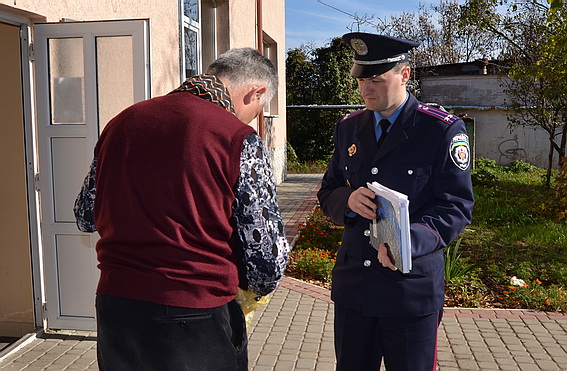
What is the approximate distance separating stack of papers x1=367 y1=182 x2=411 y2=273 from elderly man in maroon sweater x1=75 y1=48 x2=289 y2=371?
41 cm

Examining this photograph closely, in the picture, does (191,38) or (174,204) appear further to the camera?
(191,38)

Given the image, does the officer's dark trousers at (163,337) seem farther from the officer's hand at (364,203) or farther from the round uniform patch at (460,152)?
the round uniform patch at (460,152)

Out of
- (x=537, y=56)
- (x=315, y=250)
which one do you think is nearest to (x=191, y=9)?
(x=315, y=250)

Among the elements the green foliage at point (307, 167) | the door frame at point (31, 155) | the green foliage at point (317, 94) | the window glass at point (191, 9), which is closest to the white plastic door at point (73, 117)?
the door frame at point (31, 155)

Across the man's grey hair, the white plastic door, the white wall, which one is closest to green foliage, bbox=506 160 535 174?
the white wall

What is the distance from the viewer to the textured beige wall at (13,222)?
4930 millimetres

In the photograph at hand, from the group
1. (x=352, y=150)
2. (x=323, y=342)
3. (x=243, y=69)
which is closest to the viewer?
(x=243, y=69)

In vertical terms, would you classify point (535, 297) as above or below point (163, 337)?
below

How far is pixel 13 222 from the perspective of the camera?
5047 mm

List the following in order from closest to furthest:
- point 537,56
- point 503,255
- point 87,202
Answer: point 87,202 < point 503,255 < point 537,56

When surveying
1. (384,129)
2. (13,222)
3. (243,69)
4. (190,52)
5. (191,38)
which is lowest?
(13,222)

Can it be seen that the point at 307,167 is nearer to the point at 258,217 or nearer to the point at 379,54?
the point at 379,54

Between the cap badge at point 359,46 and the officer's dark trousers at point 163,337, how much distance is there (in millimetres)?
1318

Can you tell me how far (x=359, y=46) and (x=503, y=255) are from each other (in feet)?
18.6
